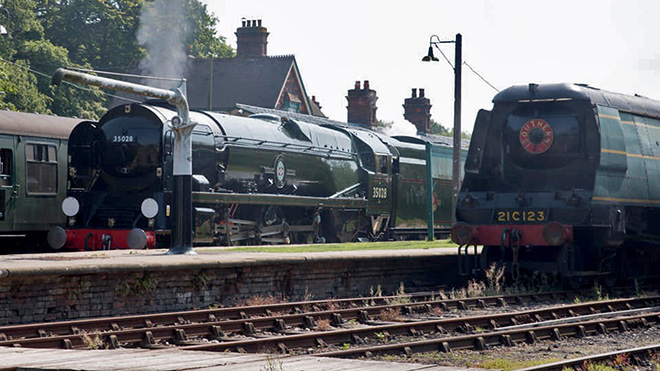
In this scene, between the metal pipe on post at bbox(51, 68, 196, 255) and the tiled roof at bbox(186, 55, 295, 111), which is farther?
the tiled roof at bbox(186, 55, 295, 111)

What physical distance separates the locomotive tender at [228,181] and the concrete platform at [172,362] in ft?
31.2

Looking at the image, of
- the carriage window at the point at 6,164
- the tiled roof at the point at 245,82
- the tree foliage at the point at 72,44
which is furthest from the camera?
the tiled roof at the point at 245,82

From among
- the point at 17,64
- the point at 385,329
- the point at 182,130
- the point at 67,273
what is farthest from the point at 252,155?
the point at 17,64

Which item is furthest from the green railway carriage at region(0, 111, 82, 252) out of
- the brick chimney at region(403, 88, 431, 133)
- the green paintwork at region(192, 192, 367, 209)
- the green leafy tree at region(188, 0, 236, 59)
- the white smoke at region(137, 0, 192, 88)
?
the green leafy tree at region(188, 0, 236, 59)

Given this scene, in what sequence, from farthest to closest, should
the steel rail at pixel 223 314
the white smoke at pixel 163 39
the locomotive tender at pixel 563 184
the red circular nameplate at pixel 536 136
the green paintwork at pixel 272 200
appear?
the white smoke at pixel 163 39 → the green paintwork at pixel 272 200 → the red circular nameplate at pixel 536 136 → the locomotive tender at pixel 563 184 → the steel rail at pixel 223 314

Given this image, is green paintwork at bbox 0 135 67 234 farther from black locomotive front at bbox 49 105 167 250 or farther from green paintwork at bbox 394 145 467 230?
green paintwork at bbox 394 145 467 230

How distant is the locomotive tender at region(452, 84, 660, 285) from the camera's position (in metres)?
15.1

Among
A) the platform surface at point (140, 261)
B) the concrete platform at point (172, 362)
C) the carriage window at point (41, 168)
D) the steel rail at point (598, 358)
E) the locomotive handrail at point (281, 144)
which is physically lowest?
the steel rail at point (598, 358)

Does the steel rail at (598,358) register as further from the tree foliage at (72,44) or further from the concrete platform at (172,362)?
the tree foliage at (72,44)

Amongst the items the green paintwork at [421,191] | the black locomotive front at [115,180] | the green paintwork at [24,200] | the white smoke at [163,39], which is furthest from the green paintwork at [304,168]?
the white smoke at [163,39]

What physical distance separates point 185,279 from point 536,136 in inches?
239

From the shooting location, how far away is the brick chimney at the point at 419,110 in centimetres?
4000

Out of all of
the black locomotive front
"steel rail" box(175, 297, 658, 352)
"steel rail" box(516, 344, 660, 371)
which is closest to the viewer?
"steel rail" box(516, 344, 660, 371)

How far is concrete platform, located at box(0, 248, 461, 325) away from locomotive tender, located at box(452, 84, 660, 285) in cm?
146
